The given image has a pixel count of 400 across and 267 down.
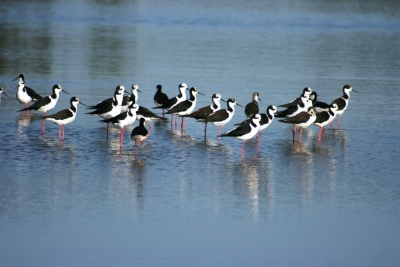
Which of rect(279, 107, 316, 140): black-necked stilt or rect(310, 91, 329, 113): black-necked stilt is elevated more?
Result: rect(310, 91, 329, 113): black-necked stilt

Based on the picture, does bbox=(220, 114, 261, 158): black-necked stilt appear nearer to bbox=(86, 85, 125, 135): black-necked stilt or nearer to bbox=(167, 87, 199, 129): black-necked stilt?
bbox=(167, 87, 199, 129): black-necked stilt

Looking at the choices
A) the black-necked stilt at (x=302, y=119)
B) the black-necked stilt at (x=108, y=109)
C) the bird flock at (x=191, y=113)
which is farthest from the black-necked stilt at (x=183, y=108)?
the black-necked stilt at (x=302, y=119)

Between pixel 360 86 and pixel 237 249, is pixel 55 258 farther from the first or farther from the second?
pixel 360 86

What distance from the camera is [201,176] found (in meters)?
13.1

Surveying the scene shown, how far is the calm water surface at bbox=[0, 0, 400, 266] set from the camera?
9.67m

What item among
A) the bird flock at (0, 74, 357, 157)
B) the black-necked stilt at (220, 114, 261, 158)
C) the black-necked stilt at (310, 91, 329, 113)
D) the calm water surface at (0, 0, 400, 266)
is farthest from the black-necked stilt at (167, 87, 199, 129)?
the black-necked stilt at (310, 91, 329, 113)

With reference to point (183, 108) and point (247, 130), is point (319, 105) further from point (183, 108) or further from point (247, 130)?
point (247, 130)

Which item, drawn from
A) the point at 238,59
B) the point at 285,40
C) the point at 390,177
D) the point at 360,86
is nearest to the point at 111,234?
the point at 390,177

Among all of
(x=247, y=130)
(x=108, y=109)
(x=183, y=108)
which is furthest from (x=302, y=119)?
(x=108, y=109)

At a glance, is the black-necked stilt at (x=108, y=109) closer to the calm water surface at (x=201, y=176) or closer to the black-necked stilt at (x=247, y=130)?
the calm water surface at (x=201, y=176)

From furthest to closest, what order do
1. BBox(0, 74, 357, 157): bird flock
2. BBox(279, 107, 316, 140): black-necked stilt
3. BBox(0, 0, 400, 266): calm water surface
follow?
BBox(279, 107, 316, 140): black-necked stilt
BBox(0, 74, 357, 157): bird flock
BBox(0, 0, 400, 266): calm water surface

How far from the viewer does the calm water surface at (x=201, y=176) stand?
967cm

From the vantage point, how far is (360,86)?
2395cm

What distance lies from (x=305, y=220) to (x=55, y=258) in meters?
3.60
